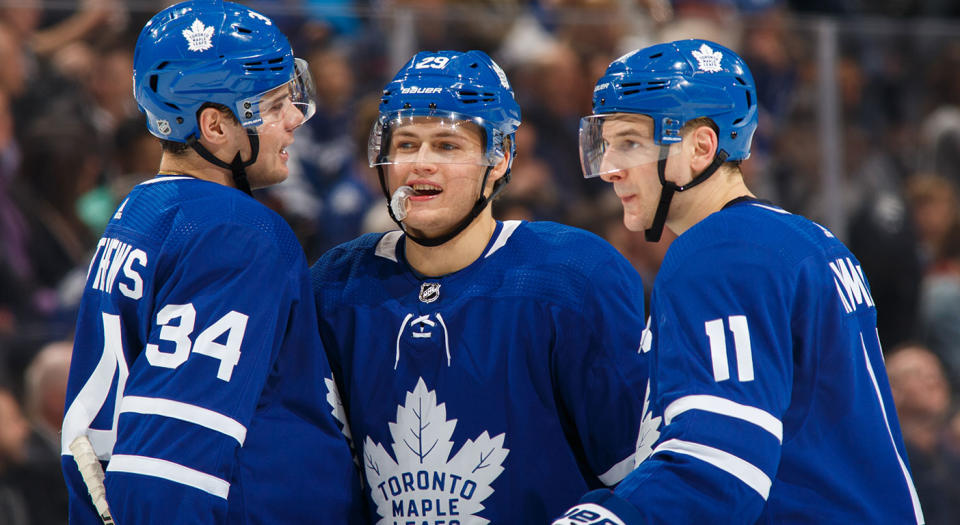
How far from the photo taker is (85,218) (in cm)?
471

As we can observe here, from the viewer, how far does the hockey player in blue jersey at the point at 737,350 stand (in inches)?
79.6

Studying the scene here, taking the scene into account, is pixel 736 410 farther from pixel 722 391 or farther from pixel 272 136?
pixel 272 136

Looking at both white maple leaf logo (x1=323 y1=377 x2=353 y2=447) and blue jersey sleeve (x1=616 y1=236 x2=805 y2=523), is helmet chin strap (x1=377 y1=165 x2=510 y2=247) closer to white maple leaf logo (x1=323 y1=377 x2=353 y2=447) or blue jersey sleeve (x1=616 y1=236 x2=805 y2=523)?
white maple leaf logo (x1=323 y1=377 x2=353 y2=447)

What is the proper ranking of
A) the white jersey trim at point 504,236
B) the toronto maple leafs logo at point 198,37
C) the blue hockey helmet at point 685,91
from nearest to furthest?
1. the blue hockey helmet at point 685,91
2. the toronto maple leafs logo at point 198,37
3. the white jersey trim at point 504,236

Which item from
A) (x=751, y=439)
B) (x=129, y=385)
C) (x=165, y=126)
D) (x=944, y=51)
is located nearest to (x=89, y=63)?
(x=165, y=126)

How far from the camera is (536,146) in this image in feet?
17.6

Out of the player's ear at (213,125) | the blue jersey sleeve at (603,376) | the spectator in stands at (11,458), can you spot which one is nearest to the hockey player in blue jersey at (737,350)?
the blue jersey sleeve at (603,376)

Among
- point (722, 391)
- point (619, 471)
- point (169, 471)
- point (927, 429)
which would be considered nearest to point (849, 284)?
point (722, 391)

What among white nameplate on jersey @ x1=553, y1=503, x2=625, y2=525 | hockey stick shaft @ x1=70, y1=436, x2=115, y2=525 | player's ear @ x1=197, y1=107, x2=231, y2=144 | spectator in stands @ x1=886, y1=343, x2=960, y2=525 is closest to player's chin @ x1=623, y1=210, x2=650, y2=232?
white nameplate on jersey @ x1=553, y1=503, x2=625, y2=525

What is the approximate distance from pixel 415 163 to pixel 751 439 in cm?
110

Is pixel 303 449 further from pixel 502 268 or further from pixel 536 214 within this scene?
pixel 536 214

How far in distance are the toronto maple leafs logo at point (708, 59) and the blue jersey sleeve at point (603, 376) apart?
1.84 ft

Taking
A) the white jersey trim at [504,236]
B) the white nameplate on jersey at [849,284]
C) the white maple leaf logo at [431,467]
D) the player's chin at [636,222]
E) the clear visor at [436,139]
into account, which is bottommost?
the white maple leaf logo at [431,467]

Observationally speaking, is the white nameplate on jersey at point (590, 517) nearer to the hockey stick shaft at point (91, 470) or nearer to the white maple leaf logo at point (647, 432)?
the white maple leaf logo at point (647, 432)
